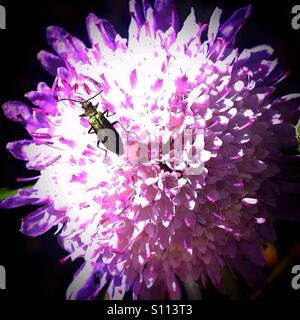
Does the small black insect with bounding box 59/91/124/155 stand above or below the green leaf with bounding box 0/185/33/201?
above

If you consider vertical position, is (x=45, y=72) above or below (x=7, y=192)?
above

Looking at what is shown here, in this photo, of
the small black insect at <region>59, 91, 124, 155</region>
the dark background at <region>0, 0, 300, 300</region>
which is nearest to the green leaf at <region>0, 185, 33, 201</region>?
the dark background at <region>0, 0, 300, 300</region>

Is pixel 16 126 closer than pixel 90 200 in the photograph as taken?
No

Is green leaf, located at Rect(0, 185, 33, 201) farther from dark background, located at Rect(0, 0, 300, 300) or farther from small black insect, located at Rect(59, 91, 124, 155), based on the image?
small black insect, located at Rect(59, 91, 124, 155)

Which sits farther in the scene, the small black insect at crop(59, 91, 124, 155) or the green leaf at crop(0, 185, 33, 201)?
the green leaf at crop(0, 185, 33, 201)
